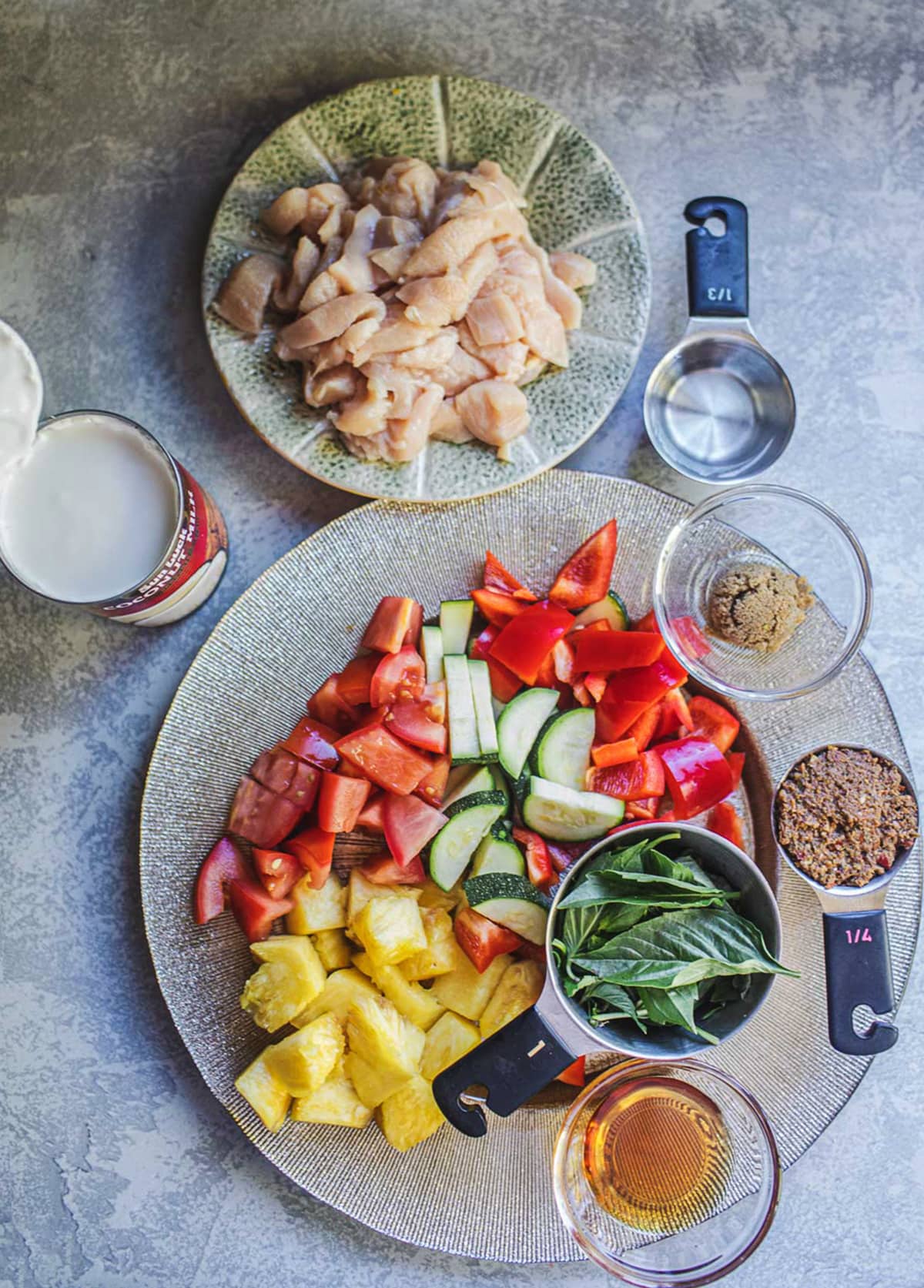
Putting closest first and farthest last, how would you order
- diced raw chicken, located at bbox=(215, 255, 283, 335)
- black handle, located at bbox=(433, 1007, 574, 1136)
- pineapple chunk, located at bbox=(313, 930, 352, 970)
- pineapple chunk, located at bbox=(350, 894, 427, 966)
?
black handle, located at bbox=(433, 1007, 574, 1136) < pineapple chunk, located at bbox=(350, 894, 427, 966) < pineapple chunk, located at bbox=(313, 930, 352, 970) < diced raw chicken, located at bbox=(215, 255, 283, 335)

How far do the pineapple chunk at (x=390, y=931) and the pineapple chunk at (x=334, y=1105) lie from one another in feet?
0.80

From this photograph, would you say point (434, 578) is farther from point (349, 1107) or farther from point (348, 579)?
point (349, 1107)

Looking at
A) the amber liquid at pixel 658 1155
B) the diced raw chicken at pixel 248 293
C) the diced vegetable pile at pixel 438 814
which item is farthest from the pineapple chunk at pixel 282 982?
the diced raw chicken at pixel 248 293

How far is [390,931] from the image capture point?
184cm

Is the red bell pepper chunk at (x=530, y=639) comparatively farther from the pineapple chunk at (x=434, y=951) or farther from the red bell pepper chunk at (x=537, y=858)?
the pineapple chunk at (x=434, y=951)

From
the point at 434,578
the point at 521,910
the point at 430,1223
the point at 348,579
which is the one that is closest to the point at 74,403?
the point at 348,579

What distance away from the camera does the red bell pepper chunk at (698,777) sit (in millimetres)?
1945

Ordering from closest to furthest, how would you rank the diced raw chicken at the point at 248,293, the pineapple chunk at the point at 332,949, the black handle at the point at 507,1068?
the black handle at the point at 507,1068, the pineapple chunk at the point at 332,949, the diced raw chicken at the point at 248,293

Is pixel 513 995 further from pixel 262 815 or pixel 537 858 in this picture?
pixel 262 815

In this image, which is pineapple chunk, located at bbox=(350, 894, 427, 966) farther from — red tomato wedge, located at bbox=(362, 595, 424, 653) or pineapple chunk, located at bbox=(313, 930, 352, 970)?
red tomato wedge, located at bbox=(362, 595, 424, 653)

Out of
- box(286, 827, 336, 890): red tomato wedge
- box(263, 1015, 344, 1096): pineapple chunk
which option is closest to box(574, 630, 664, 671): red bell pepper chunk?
box(286, 827, 336, 890): red tomato wedge

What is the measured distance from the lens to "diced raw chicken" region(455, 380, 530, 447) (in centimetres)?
200

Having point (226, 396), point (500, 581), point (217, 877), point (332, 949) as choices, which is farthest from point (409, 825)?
point (226, 396)

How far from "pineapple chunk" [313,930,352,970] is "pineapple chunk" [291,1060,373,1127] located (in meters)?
0.18
